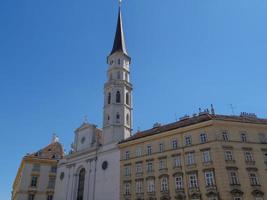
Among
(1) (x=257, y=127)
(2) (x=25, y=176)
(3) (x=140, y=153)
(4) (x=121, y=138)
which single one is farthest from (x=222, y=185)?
(2) (x=25, y=176)

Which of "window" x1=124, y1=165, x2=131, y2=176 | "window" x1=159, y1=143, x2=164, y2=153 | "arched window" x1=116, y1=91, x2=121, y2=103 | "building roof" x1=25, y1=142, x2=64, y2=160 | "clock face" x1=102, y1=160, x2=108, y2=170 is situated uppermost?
"arched window" x1=116, y1=91, x2=121, y2=103

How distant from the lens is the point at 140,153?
40.5 metres

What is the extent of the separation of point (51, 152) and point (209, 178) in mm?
38216

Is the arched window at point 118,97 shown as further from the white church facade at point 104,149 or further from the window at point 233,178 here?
the window at point 233,178

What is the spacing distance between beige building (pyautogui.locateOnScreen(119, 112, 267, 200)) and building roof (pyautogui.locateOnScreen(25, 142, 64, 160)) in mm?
23043

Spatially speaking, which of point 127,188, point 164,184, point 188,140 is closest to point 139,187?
point 127,188

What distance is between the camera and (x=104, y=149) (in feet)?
154

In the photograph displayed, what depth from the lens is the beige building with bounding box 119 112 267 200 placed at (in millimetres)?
31031

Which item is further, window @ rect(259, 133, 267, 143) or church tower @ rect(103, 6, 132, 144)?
church tower @ rect(103, 6, 132, 144)

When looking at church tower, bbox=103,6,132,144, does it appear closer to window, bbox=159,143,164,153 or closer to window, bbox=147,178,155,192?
window, bbox=159,143,164,153

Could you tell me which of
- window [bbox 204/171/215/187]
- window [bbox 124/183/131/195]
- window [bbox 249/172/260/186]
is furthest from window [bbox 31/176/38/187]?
window [bbox 249/172/260/186]

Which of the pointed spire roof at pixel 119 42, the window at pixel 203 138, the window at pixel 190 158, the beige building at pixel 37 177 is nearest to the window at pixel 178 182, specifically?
the window at pixel 190 158

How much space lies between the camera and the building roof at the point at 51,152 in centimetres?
5625

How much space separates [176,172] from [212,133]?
6.88m
